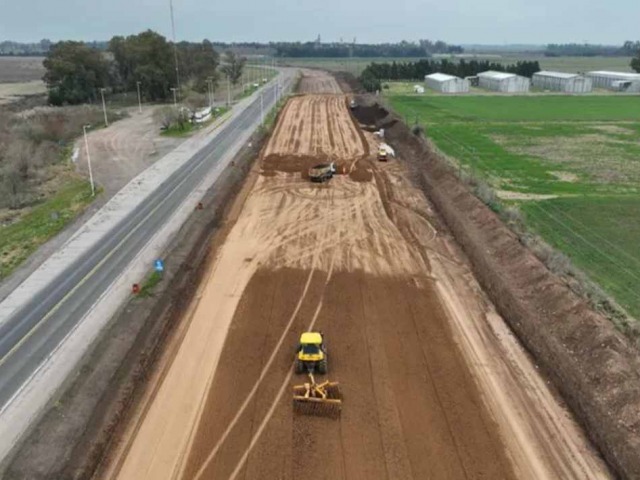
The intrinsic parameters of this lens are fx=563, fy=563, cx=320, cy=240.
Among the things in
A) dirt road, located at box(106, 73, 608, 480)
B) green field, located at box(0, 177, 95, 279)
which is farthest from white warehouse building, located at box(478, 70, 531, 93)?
green field, located at box(0, 177, 95, 279)

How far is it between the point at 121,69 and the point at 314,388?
111m

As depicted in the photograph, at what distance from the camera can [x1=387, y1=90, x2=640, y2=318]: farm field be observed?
1257 inches

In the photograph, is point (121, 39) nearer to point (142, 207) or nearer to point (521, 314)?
point (142, 207)

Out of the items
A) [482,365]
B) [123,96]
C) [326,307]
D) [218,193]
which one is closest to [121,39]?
[123,96]

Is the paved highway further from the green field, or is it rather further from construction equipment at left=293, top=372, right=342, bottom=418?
construction equipment at left=293, top=372, right=342, bottom=418

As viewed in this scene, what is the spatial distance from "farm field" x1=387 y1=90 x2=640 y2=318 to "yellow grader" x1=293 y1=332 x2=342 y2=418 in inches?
543

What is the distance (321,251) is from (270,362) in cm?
1242

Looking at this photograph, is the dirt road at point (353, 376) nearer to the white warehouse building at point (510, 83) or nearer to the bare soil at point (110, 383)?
the bare soil at point (110, 383)

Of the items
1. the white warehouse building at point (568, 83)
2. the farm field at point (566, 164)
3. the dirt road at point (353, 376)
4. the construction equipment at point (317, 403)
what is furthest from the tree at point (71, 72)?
the construction equipment at point (317, 403)

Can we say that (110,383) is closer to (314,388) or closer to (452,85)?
(314,388)

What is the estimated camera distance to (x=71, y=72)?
100375 mm

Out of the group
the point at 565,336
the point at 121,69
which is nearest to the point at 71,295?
the point at 565,336

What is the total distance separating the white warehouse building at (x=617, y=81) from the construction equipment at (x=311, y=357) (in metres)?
121

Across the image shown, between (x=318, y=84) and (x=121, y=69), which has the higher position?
(x=121, y=69)
